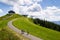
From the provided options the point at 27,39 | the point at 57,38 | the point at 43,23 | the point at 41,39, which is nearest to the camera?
the point at 27,39

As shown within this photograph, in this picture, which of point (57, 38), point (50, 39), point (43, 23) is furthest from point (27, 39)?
point (43, 23)

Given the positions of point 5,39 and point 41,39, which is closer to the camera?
point 5,39

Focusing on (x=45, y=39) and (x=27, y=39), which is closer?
(x=27, y=39)

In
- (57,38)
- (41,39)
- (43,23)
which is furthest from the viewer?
(43,23)

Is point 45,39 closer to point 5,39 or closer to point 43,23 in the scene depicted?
point 5,39

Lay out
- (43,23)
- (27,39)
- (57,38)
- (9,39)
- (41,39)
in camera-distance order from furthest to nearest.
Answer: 1. (43,23)
2. (57,38)
3. (41,39)
4. (27,39)
5. (9,39)

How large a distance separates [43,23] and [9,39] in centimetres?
15909

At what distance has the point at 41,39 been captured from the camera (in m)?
60.9

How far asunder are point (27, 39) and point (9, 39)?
713 inches

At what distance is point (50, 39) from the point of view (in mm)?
63719

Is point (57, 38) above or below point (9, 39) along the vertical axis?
below

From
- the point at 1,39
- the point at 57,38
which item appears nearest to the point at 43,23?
the point at 57,38

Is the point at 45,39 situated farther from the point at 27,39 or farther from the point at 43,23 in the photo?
the point at 43,23

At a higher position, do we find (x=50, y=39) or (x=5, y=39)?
(x=5, y=39)
